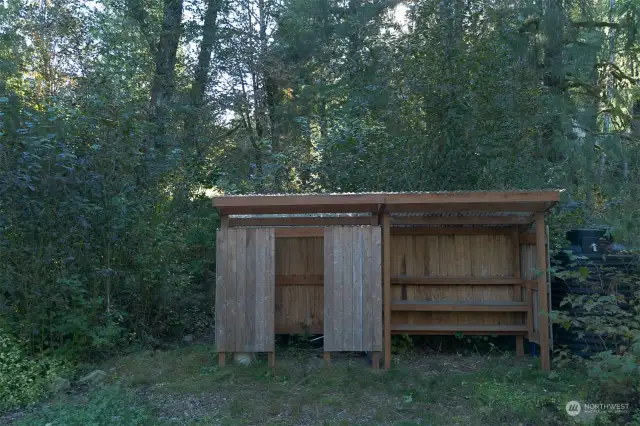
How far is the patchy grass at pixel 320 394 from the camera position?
19.4 ft

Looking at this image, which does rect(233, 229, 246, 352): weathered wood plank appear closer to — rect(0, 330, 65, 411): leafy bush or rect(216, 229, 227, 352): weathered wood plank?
rect(216, 229, 227, 352): weathered wood plank

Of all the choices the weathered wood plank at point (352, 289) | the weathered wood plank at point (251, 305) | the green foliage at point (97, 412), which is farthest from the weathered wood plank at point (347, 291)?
the green foliage at point (97, 412)

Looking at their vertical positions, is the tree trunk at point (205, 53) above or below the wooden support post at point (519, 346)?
above

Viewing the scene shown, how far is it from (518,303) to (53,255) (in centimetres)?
630

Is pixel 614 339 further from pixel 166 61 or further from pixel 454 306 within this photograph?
pixel 166 61

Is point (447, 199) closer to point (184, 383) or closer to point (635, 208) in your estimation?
point (184, 383)

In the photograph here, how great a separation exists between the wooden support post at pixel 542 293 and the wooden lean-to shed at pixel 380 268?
1cm

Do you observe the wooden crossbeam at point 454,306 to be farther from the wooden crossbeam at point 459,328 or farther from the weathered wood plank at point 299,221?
the weathered wood plank at point 299,221

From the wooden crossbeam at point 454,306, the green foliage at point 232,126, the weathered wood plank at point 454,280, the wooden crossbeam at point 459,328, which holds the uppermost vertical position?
the green foliage at point 232,126

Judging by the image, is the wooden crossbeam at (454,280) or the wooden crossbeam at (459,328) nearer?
the wooden crossbeam at (459,328)

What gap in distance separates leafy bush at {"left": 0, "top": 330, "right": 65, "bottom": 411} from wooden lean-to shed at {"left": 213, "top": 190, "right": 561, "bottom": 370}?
205 cm

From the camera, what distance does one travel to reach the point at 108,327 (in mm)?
8203

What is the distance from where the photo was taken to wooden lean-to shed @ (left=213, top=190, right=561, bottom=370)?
24.7 ft

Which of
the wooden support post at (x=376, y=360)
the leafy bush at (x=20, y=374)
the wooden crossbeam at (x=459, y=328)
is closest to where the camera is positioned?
the leafy bush at (x=20, y=374)
